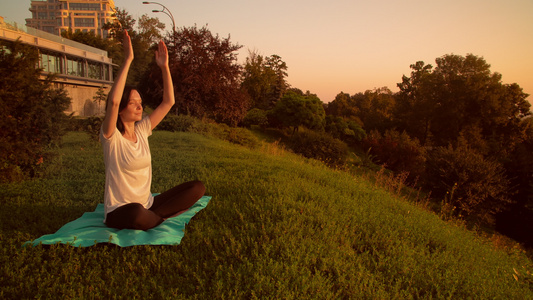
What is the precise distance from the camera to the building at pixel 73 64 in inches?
1054

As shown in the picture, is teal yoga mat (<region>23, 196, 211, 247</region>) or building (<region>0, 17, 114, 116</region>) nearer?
teal yoga mat (<region>23, 196, 211, 247</region>)

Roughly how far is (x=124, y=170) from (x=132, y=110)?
0.72m

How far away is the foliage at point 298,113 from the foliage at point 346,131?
1730mm

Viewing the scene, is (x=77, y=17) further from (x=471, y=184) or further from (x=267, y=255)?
(x=267, y=255)

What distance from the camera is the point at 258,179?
624 centimetres

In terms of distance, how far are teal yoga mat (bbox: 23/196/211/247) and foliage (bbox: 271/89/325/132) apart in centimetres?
2688

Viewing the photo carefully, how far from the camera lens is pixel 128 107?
3703 mm

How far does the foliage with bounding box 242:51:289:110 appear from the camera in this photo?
1449 inches

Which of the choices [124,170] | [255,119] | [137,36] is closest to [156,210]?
[124,170]

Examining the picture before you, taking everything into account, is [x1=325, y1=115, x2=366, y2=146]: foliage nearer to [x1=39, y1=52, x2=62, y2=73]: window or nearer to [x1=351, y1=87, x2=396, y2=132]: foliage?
[x1=351, y1=87, x2=396, y2=132]: foliage

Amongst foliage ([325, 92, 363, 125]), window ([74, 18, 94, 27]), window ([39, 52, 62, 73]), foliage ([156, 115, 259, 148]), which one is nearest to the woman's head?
foliage ([156, 115, 259, 148])

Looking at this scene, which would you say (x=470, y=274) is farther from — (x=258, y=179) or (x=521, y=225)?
(x=521, y=225)

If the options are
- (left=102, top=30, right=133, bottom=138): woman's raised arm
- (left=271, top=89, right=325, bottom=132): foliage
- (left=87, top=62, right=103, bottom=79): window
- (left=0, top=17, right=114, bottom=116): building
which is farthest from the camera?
(left=87, top=62, right=103, bottom=79): window

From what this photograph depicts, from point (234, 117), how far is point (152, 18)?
42.1 meters
